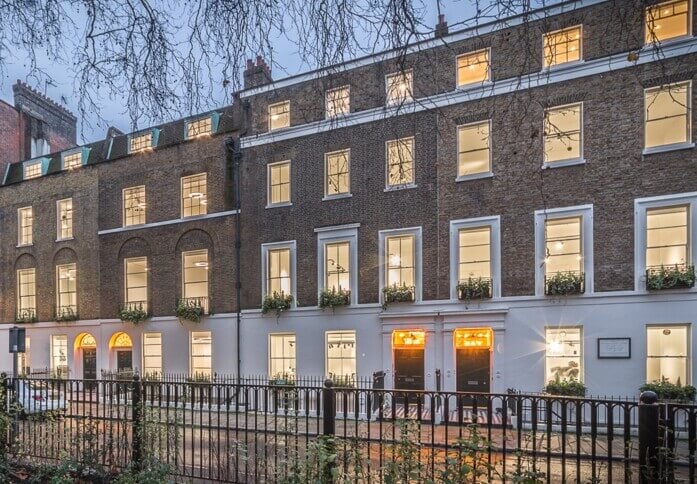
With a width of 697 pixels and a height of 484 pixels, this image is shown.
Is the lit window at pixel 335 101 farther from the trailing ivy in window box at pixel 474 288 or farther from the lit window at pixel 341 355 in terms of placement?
the lit window at pixel 341 355

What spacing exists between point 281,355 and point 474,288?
8006 millimetres

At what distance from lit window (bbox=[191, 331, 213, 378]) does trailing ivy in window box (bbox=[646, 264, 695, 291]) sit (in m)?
16.0

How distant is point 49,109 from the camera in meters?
32.3

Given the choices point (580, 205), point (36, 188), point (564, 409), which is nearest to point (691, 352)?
point (580, 205)

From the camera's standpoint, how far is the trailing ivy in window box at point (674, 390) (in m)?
13.5

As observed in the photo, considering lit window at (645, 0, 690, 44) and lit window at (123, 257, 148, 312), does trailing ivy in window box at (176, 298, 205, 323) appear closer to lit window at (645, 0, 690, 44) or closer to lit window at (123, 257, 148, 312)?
lit window at (123, 257, 148, 312)

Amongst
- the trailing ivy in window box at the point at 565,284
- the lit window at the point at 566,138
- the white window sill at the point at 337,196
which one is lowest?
the trailing ivy in window box at the point at 565,284

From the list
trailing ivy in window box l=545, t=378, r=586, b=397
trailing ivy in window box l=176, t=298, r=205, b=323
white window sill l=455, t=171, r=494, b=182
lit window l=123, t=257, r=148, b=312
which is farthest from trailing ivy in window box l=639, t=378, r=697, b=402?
lit window l=123, t=257, r=148, b=312

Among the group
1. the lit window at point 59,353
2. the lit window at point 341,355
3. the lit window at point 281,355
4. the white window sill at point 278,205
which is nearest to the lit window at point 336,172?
the white window sill at point 278,205

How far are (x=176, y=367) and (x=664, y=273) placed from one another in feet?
60.5

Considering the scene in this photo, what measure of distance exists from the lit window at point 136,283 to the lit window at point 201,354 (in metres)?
3.22

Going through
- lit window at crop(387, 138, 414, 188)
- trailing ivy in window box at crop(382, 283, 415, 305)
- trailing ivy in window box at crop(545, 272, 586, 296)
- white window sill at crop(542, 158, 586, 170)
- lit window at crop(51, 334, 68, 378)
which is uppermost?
white window sill at crop(542, 158, 586, 170)

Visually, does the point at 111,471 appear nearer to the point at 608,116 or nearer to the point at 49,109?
the point at 608,116

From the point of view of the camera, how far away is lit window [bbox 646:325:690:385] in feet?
46.2
